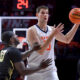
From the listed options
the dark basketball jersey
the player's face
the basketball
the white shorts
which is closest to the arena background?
the basketball

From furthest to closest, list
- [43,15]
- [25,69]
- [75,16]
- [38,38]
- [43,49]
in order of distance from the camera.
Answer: [75,16] → [43,15] → [38,38] → [43,49] → [25,69]

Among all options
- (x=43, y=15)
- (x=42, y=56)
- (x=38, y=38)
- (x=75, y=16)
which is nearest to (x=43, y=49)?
(x=42, y=56)

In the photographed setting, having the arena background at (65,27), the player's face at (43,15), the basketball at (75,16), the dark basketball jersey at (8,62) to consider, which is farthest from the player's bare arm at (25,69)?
the arena background at (65,27)

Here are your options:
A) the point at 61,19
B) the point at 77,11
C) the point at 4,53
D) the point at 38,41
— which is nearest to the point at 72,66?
the point at 61,19

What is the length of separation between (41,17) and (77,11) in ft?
2.62

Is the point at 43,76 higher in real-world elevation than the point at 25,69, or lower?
lower

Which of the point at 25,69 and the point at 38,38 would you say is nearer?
the point at 25,69

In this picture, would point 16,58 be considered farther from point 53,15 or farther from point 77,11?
point 53,15

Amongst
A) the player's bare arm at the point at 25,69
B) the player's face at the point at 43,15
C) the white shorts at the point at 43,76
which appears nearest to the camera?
the player's bare arm at the point at 25,69

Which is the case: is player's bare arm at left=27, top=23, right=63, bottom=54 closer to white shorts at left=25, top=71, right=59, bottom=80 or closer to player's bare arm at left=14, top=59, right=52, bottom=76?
white shorts at left=25, top=71, right=59, bottom=80

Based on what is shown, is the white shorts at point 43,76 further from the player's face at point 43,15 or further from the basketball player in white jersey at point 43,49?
the player's face at point 43,15

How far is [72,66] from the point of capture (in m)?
10.9

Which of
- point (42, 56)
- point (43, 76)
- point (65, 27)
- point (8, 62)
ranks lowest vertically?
point (65, 27)

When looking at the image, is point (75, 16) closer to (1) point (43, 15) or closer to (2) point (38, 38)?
(1) point (43, 15)
